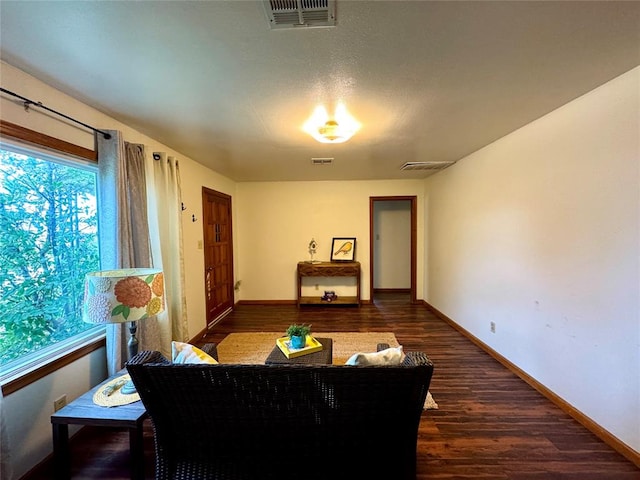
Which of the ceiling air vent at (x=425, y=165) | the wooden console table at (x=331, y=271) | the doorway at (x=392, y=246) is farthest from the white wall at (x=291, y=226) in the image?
the doorway at (x=392, y=246)

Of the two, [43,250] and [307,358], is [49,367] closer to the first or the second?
[43,250]

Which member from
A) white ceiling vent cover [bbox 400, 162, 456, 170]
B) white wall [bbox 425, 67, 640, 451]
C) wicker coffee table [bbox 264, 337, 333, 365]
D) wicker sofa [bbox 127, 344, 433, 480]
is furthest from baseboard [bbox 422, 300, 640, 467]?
white ceiling vent cover [bbox 400, 162, 456, 170]

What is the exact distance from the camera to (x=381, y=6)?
1.14m

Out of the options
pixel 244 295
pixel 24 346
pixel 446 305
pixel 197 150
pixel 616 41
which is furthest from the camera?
pixel 244 295

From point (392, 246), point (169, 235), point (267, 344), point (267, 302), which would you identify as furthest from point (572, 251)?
point (267, 302)

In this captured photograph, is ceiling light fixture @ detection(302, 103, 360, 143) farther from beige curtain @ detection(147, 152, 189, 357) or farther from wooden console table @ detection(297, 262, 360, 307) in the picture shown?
wooden console table @ detection(297, 262, 360, 307)

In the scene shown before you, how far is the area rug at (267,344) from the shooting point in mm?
3047

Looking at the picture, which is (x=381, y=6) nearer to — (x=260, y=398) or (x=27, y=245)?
(x=260, y=398)

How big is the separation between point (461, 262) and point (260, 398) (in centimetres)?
341

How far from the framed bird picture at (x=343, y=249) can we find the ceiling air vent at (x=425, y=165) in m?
1.67

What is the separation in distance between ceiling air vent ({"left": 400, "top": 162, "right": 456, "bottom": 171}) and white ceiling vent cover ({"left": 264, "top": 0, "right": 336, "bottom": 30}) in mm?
2948

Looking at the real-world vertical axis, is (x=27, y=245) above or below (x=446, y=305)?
above

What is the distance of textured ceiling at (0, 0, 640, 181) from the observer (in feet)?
3.86

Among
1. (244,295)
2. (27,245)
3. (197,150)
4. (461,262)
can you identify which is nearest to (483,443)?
(461,262)
